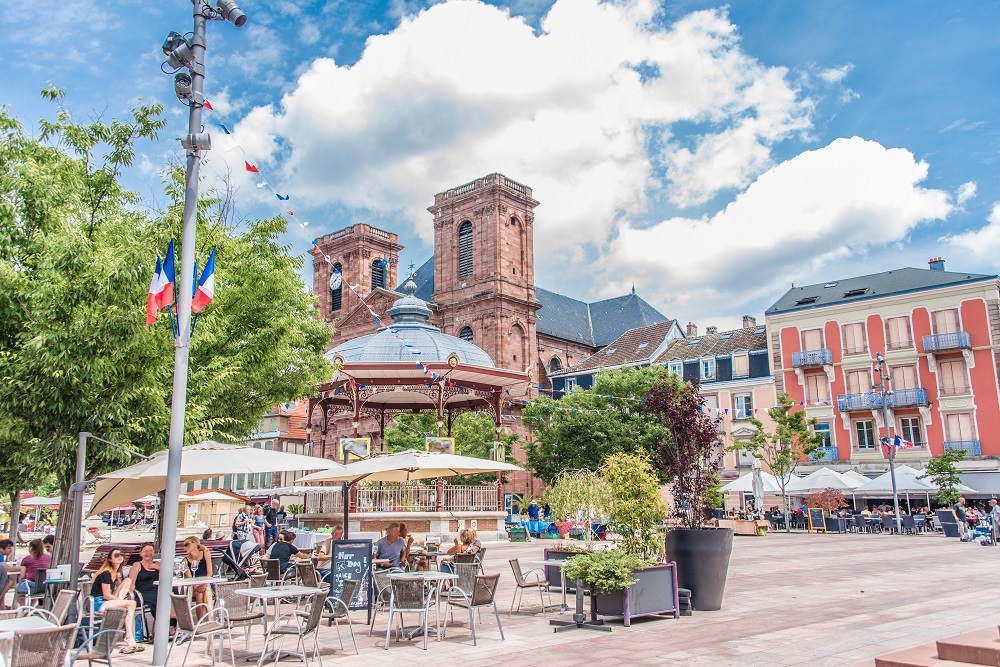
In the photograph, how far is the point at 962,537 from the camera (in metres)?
25.5

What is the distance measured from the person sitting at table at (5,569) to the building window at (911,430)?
124ft

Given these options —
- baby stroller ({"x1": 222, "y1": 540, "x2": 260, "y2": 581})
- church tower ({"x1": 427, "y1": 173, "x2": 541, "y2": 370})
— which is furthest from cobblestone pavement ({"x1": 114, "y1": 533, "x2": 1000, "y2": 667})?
church tower ({"x1": 427, "y1": 173, "x2": 541, "y2": 370})

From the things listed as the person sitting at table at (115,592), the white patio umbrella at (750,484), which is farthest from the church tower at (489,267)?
the person sitting at table at (115,592)

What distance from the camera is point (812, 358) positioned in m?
40.8

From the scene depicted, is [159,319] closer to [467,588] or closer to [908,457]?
[467,588]

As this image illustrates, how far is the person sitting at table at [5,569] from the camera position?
886cm

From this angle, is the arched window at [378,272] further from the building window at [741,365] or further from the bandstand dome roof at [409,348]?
the bandstand dome roof at [409,348]

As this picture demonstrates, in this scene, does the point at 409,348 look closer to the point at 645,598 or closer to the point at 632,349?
the point at 645,598

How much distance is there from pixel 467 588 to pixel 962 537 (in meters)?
23.1

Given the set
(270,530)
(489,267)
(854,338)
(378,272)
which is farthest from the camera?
(378,272)

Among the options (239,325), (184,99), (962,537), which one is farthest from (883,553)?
(184,99)

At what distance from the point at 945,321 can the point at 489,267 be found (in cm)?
2627

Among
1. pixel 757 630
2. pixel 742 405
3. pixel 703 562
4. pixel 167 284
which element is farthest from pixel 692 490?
pixel 742 405

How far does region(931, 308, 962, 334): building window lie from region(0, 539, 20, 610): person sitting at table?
127ft
